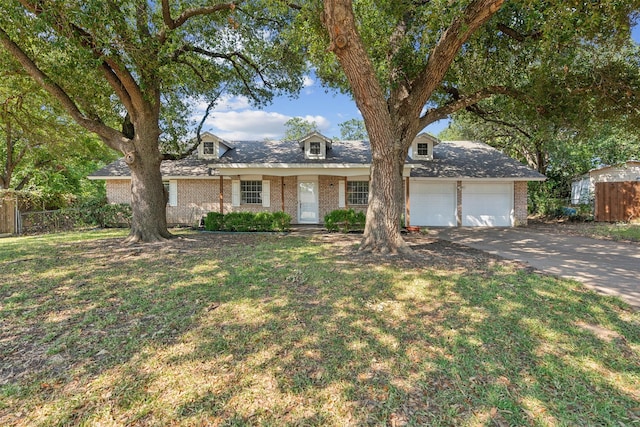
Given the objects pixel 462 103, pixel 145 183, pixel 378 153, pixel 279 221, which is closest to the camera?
pixel 378 153

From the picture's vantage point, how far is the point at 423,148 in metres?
16.7

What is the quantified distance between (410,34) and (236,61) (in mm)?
6517

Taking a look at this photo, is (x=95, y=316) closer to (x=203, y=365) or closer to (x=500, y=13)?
(x=203, y=365)

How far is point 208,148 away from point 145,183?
823 cm

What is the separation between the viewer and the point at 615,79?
798 cm

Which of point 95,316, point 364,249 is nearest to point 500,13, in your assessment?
point 364,249

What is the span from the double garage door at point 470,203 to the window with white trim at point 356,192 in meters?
2.30

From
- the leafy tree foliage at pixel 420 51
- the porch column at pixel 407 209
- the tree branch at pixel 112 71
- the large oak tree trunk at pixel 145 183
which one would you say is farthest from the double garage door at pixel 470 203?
the tree branch at pixel 112 71

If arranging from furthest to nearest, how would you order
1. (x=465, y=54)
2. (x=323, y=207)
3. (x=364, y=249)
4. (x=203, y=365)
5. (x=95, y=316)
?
(x=323, y=207) < (x=465, y=54) < (x=364, y=249) < (x=95, y=316) < (x=203, y=365)

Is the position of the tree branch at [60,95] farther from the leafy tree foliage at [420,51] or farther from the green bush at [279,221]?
the leafy tree foliage at [420,51]

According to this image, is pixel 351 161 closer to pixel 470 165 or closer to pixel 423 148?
pixel 423 148

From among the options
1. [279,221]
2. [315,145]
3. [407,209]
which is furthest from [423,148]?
[279,221]

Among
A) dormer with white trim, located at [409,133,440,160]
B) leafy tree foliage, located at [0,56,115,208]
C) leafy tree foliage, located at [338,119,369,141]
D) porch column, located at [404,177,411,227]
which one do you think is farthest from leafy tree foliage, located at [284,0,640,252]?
leafy tree foliage, located at [338,119,369,141]

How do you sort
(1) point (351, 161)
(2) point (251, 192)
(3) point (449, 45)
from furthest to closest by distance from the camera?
(2) point (251, 192)
(1) point (351, 161)
(3) point (449, 45)
